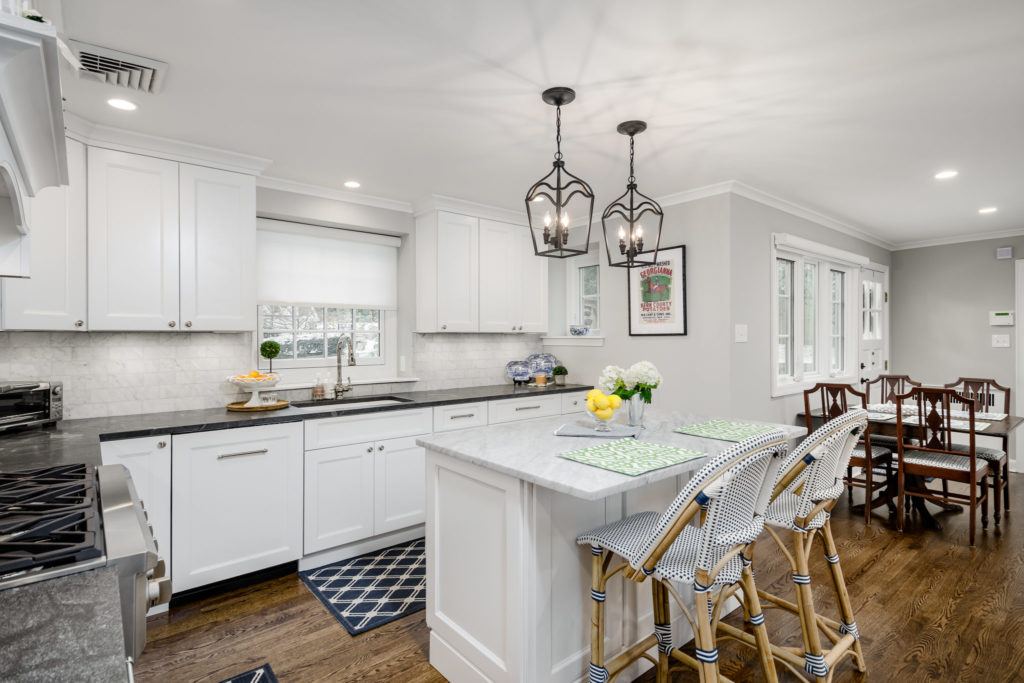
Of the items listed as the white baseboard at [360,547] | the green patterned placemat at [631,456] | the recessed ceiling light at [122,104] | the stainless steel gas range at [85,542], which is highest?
the recessed ceiling light at [122,104]

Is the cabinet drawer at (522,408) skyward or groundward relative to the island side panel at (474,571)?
skyward

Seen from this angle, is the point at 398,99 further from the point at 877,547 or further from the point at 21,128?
the point at 877,547

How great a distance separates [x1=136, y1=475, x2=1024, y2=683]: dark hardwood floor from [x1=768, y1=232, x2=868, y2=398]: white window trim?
1.52 m

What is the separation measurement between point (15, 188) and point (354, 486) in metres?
2.41

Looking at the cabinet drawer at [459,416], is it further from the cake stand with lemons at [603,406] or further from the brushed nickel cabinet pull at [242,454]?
the cake stand with lemons at [603,406]

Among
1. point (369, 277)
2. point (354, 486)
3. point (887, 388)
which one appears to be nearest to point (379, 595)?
point (354, 486)

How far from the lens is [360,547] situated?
3.23m

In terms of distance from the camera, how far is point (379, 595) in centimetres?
272

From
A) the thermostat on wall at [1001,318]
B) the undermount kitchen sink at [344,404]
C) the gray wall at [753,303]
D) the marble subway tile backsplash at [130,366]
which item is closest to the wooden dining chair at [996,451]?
the thermostat on wall at [1001,318]

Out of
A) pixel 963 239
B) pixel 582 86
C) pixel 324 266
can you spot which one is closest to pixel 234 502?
pixel 324 266

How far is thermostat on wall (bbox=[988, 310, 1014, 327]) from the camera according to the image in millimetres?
5234

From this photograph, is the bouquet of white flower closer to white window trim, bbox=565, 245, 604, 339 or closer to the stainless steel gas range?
the stainless steel gas range

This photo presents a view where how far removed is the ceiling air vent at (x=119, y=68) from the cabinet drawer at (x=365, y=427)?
68.8 inches

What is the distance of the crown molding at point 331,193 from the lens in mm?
3466
